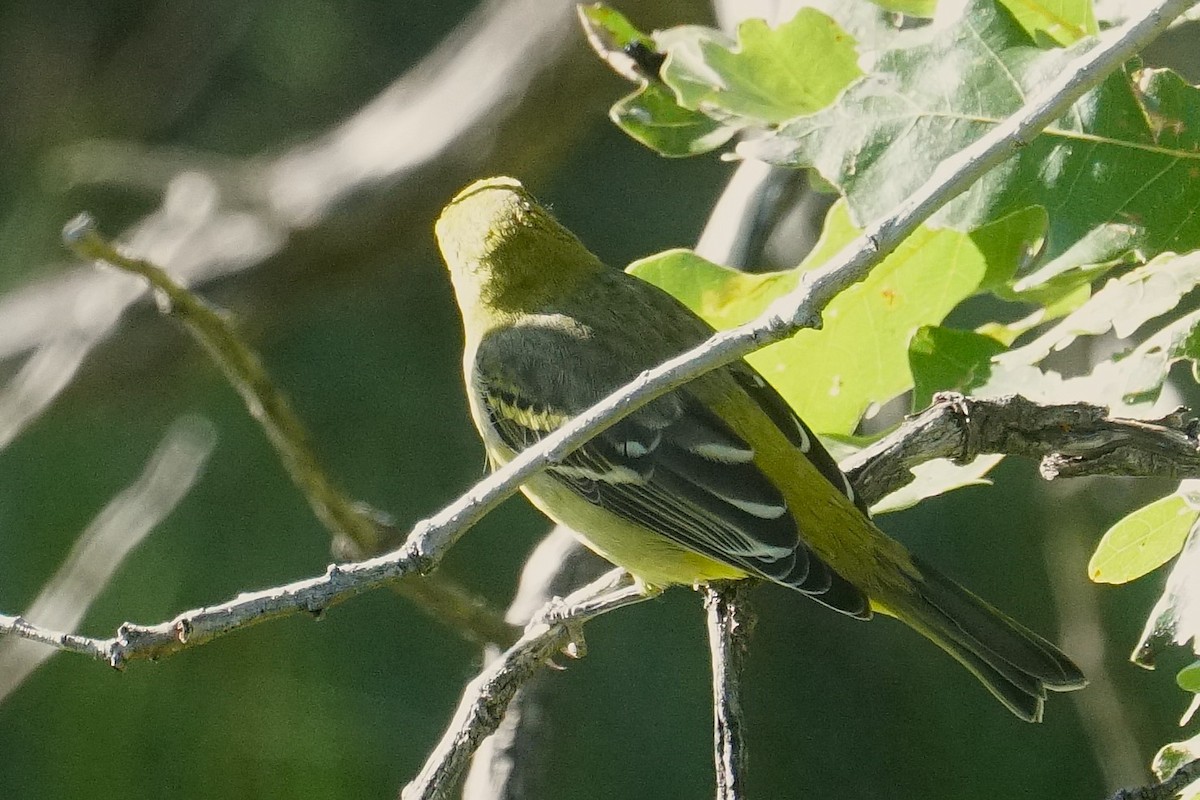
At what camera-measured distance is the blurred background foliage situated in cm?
518

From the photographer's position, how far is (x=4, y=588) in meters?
5.52

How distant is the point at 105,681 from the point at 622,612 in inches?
76.8

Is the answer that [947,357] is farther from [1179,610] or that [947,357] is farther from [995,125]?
[1179,610]

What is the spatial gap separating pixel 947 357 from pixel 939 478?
0.73ft

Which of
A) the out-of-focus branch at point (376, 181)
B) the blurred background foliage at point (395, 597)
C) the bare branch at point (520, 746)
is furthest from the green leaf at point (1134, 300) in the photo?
the out-of-focus branch at point (376, 181)

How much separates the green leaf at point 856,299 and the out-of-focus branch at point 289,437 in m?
0.77

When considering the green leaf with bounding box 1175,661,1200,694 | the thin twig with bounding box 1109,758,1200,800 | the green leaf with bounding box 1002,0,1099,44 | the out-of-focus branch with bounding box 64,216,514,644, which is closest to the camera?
the thin twig with bounding box 1109,758,1200,800

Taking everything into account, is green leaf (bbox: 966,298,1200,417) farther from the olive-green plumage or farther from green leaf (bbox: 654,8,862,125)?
green leaf (bbox: 654,8,862,125)

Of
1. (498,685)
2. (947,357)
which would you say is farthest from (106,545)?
(947,357)

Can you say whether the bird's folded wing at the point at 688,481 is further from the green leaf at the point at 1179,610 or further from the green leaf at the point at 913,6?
the green leaf at the point at 913,6

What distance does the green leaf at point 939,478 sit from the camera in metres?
2.45

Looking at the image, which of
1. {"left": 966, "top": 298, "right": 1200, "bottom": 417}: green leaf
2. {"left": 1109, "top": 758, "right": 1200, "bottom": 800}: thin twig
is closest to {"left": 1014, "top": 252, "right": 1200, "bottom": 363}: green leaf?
{"left": 966, "top": 298, "right": 1200, "bottom": 417}: green leaf

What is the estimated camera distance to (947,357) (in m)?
2.57

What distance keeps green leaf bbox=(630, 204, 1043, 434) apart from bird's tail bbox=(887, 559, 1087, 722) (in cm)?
37
